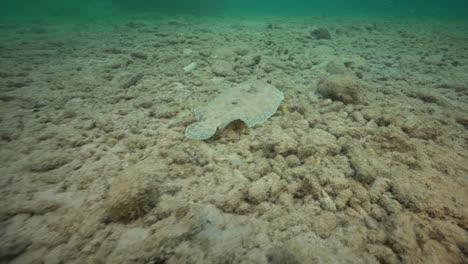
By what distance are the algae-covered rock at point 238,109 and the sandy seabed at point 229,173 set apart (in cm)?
18

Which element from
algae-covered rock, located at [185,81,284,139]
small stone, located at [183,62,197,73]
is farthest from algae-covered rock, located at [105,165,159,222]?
small stone, located at [183,62,197,73]

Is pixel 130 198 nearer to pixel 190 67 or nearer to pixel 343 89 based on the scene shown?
pixel 343 89

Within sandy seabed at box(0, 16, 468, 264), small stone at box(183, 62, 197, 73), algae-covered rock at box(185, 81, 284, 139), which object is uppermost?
small stone at box(183, 62, 197, 73)

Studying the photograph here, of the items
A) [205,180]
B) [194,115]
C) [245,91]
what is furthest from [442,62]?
[205,180]

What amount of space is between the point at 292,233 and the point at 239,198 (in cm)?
63

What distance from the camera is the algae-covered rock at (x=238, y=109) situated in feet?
10.5

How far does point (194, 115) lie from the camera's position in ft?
12.5

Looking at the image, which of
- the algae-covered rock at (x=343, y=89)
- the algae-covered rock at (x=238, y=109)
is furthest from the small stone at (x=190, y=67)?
the algae-covered rock at (x=343, y=89)

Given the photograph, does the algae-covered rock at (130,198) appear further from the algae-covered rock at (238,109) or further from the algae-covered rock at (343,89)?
the algae-covered rock at (343,89)

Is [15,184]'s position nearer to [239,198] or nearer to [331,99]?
[239,198]

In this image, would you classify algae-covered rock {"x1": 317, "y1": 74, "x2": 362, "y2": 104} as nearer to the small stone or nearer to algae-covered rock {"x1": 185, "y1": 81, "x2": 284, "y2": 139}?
algae-covered rock {"x1": 185, "y1": 81, "x2": 284, "y2": 139}

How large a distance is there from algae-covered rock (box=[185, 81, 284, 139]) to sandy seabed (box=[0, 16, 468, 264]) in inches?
7.2

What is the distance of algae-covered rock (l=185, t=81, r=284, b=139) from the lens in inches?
125

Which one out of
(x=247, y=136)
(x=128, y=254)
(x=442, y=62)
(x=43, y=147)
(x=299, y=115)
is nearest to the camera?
(x=128, y=254)
